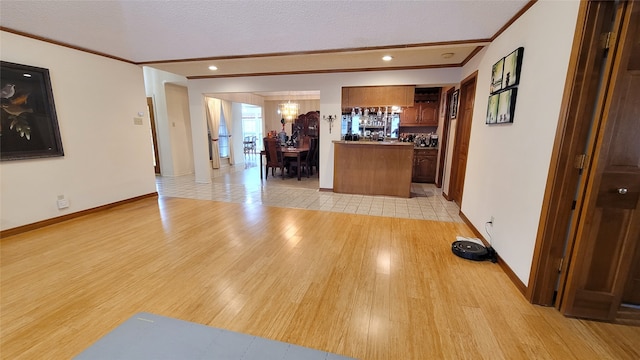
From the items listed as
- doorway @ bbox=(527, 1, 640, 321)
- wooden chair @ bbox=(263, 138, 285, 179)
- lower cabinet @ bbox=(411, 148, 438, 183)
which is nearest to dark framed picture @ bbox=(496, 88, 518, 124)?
doorway @ bbox=(527, 1, 640, 321)

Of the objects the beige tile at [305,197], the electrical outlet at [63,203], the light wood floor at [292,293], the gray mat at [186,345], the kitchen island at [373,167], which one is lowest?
the light wood floor at [292,293]

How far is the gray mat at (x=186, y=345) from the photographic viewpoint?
140 cm

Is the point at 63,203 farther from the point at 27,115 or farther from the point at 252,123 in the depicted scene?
the point at 252,123

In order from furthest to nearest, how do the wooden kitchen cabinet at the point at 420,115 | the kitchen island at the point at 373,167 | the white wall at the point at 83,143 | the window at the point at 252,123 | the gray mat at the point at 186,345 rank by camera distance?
the window at the point at 252,123 < the wooden kitchen cabinet at the point at 420,115 < the kitchen island at the point at 373,167 < the white wall at the point at 83,143 < the gray mat at the point at 186,345

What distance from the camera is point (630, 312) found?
5.69 feet

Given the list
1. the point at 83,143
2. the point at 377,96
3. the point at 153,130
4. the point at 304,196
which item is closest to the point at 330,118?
the point at 377,96

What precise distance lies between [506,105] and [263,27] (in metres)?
2.65

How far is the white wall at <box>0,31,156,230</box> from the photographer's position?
9.91 ft

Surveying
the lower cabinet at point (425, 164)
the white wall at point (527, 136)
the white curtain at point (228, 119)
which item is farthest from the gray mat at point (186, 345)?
the white curtain at point (228, 119)

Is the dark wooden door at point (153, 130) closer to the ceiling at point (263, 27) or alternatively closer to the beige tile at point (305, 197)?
the beige tile at point (305, 197)

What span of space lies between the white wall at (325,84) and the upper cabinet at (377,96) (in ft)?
0.35

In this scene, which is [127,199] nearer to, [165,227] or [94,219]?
[94,219]

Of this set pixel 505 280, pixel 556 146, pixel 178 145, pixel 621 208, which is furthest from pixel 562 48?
pixel 178 145

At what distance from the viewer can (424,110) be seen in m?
6.33
